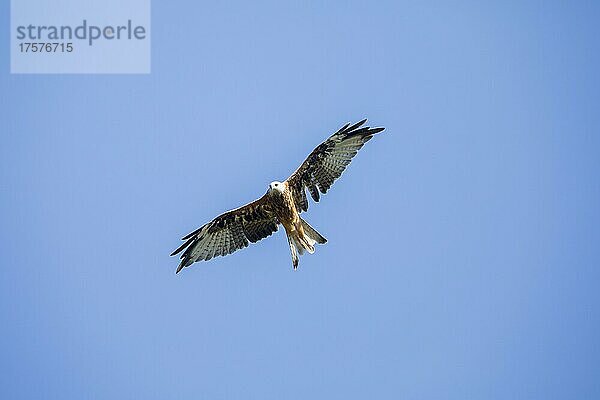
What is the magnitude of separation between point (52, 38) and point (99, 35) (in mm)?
878

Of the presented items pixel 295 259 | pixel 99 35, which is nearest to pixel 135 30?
pixel 99 35

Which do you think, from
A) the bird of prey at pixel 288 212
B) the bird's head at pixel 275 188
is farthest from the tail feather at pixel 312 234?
the bird's head at pixel 275 188

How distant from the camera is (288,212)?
41.6 feet

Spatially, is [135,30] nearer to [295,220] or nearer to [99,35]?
[99,35]

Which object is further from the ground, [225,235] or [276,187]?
[276,187]

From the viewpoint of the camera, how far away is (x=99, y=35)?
1641cm

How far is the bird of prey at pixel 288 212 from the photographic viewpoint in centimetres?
1266

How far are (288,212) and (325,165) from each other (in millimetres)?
798

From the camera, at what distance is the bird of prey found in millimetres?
12656

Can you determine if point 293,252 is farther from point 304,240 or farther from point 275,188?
point 275,188

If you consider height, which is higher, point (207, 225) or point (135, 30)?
point (135, 30)

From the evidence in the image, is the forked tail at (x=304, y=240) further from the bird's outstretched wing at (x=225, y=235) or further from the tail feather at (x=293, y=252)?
the bird's outstretched wing at (x=225, y=235)

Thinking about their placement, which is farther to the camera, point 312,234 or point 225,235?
point 225,235

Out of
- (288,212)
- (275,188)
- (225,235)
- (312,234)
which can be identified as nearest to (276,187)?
(275,188)
